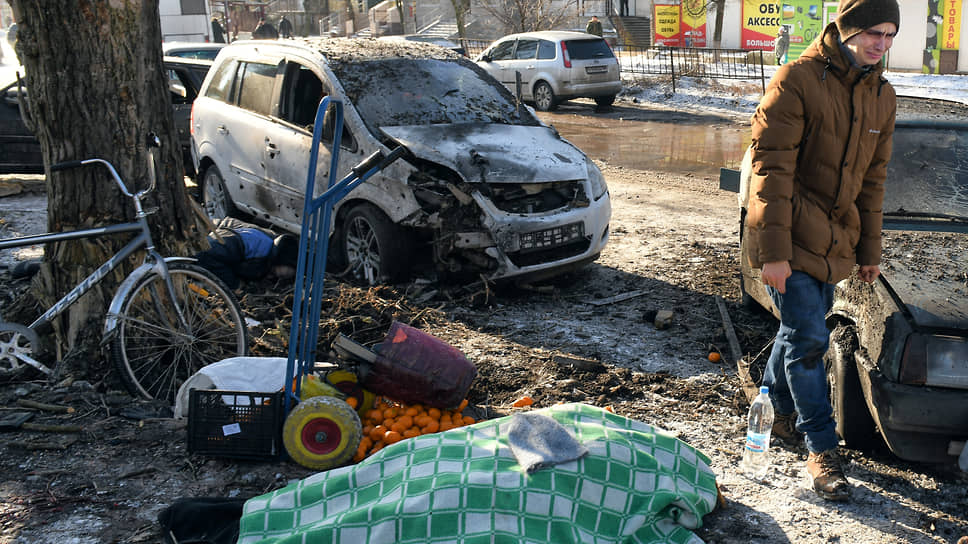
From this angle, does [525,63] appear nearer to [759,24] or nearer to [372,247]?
[372,247]

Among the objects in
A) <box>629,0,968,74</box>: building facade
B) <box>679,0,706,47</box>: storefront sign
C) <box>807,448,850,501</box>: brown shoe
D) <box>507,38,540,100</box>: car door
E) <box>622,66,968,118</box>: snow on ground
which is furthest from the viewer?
<box>679,0,706,47</box>: storefront sign

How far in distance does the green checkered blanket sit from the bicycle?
5.51 ft

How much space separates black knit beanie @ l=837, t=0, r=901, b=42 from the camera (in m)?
3.34

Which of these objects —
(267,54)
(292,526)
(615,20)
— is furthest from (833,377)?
(615,20)

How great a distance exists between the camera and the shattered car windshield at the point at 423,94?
6883 millimetres

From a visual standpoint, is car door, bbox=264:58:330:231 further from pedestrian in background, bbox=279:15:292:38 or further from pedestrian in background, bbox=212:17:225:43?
pedestrian in background, bbox=279:15:292:38

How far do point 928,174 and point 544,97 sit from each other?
49.5 ft

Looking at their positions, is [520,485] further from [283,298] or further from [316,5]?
[316,5]

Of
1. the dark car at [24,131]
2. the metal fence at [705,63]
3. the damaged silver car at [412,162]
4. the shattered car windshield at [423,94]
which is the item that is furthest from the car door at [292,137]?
the metal fence at [705,63]

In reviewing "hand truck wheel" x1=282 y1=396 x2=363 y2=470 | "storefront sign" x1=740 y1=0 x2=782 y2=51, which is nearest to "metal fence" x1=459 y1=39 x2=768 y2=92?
"storefront sign" x1=740 y1=0 x2=782 y2=51

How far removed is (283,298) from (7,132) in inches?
253

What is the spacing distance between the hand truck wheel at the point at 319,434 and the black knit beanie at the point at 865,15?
107 inches

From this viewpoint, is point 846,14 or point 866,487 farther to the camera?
point 866,487

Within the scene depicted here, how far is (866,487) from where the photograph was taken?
3.76m
